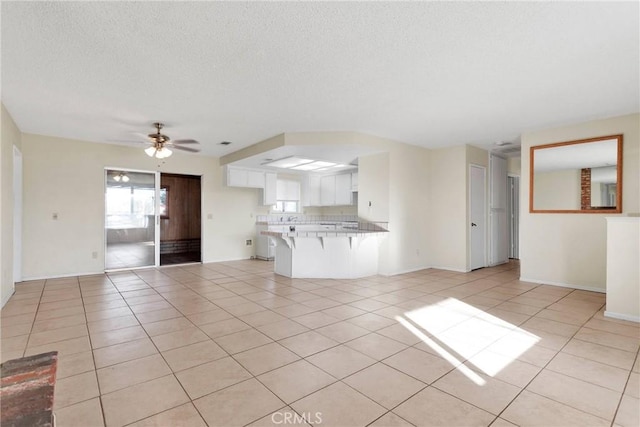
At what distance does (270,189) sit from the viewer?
807cm

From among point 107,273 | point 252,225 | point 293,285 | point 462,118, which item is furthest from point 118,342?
point 252,225

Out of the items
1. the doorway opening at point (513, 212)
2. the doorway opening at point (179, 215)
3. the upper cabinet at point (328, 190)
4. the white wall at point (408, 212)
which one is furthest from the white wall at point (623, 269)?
the doorway opening at point (179, 215)

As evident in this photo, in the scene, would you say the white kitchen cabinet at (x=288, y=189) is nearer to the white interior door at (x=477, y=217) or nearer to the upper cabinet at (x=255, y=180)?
the upper cabinet at (x=255, y=180)

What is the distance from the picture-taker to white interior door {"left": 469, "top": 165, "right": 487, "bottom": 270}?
6.08 metres

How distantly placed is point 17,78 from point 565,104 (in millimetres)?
6085

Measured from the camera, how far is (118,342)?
9.05ft

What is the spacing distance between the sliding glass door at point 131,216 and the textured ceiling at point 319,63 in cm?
191

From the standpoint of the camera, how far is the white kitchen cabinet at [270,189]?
7.98 meters

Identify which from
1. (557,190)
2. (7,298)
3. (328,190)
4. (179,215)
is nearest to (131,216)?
(7,298)

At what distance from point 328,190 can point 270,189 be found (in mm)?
1699

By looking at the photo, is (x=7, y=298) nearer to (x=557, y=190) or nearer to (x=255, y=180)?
(x=255, y=180)

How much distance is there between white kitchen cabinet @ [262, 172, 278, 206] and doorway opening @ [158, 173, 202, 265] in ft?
8.87

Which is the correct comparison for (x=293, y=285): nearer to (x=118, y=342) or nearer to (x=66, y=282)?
(x=118, y=342)

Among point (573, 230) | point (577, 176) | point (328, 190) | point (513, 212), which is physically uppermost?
point (328, 190)
